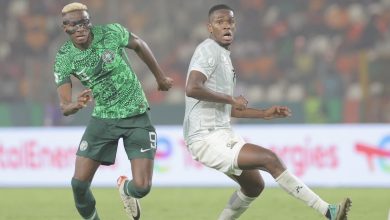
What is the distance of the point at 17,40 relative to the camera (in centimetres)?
1900

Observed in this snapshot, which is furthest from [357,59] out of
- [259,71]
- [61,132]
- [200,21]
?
[61,132]

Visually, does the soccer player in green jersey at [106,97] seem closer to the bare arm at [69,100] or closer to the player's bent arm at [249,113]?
the bare arm at [69,100]

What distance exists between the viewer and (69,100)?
27.3 ft

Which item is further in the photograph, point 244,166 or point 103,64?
point 103,64

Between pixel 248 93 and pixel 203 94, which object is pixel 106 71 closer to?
pixel 203 94

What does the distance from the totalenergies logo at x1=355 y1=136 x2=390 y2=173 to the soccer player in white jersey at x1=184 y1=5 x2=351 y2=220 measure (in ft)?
22.7

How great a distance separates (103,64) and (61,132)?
780 centimetres

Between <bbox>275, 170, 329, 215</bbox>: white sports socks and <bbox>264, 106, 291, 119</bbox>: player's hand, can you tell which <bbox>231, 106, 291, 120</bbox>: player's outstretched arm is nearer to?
<bbox>264, 106, 291, 119</bbox>: player's hand

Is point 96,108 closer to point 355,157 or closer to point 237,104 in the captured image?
point 237,104

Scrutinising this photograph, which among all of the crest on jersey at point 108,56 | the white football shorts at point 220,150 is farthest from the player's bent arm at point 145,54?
the white football shorts at point 220,150

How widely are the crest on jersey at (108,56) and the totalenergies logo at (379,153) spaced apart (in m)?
7.59

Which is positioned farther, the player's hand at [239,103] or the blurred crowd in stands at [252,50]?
the blurred crowd in stands at [252,50]

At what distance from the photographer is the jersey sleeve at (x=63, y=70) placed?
28.1 ft

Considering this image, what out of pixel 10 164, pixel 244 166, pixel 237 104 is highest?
pixel 237 104
